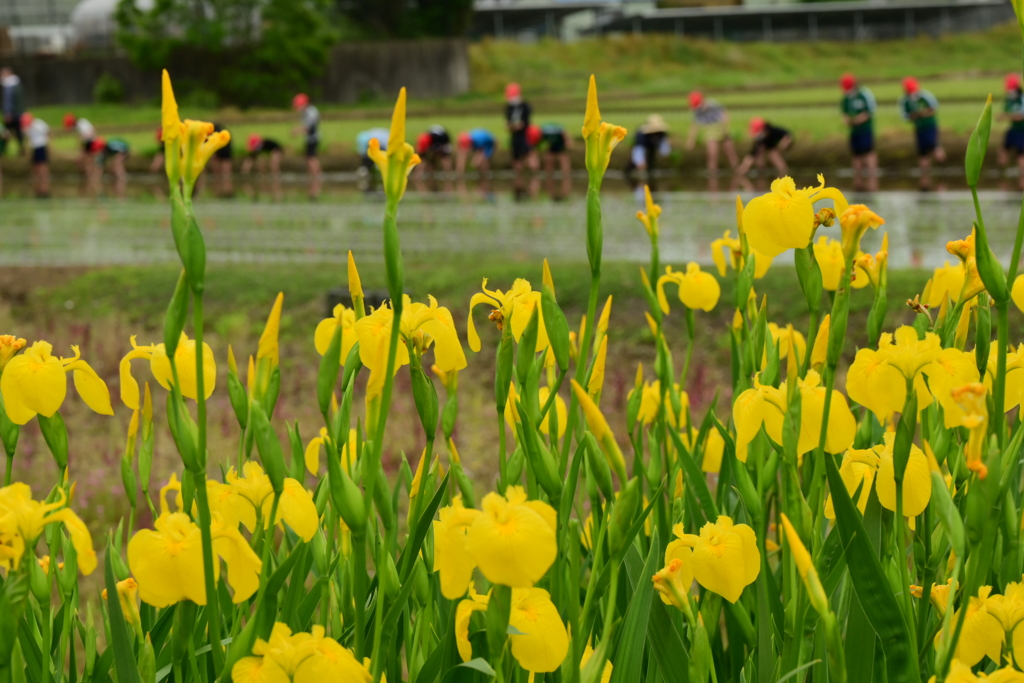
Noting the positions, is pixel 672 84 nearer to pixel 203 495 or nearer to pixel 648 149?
pixel 648 149

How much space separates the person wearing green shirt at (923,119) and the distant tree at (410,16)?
25.6 metres

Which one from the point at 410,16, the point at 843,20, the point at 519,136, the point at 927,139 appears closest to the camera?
the point at 927,139

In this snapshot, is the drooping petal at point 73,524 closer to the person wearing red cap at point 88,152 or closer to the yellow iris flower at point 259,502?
the yellow iris flower at point 259,502

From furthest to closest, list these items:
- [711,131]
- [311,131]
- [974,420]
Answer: [311,131], [711,131], [974,420]

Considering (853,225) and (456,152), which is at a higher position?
(853,225)

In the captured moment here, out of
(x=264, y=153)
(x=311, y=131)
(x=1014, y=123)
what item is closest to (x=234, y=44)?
(x=264, y=153)

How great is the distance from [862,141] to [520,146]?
5521 mm

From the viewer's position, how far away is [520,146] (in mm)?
16984

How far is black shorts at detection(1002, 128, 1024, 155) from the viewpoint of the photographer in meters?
13.4

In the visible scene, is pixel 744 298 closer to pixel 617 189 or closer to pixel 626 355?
pixel 626 355

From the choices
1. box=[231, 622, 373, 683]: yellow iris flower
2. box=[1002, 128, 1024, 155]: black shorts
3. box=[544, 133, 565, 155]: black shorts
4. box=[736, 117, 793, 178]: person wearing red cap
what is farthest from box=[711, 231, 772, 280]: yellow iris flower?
box=[544, 133, 565, 155]: black shorts

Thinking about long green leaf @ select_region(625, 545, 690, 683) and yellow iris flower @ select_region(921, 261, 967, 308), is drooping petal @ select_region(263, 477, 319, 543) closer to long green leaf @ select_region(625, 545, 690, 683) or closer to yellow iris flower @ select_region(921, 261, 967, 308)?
long green leaf @ select_region(625, 545, 690, 683)

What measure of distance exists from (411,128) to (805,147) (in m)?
11.4

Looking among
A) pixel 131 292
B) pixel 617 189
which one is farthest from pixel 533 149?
pixel 131 292
